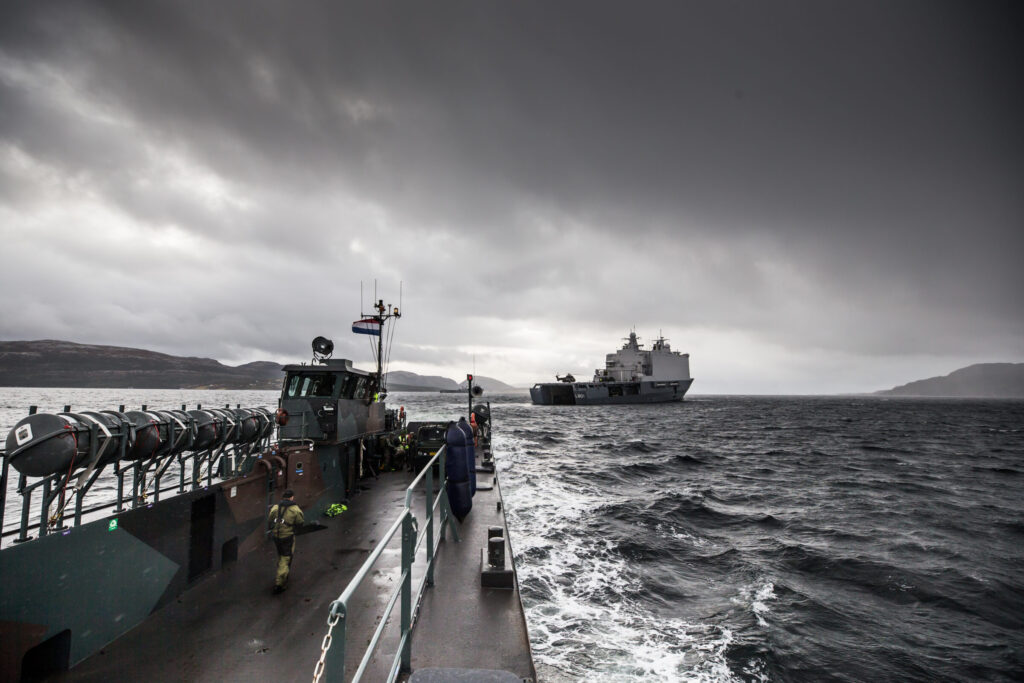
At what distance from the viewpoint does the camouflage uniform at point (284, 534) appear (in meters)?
6.99

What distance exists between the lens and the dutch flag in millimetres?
18811

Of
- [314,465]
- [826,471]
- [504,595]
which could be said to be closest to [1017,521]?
[826,471]

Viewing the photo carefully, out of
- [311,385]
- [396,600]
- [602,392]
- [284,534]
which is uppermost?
[311,385]

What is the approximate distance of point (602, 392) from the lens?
3797 inches

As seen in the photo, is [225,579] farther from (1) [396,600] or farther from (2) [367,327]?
(2) [367,327]

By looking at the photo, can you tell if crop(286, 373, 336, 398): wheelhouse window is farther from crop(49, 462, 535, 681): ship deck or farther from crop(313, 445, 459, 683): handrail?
crop(313, 445, 459, 683): handrail

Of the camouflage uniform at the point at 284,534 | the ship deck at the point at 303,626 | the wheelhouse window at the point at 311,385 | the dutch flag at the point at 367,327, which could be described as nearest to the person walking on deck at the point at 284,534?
the camouflage uniform at the point at 284,534

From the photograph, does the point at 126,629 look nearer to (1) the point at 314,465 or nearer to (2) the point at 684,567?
(1) the point at 314,465

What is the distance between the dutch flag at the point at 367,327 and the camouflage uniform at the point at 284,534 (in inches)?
474

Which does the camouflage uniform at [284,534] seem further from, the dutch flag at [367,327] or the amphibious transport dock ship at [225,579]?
the dutch flag at [367,327]

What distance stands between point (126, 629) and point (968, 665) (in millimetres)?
12837

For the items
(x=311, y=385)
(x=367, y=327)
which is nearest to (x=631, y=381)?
(x=367, y=327)

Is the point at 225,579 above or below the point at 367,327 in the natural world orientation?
below

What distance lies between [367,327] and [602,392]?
82275 millimetres
